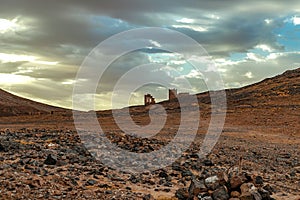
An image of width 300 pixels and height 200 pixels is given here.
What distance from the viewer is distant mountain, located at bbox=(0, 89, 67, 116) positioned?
190 feet

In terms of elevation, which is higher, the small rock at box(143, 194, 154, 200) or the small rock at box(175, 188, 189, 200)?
the small rock at box(175, 188, 189, 200)

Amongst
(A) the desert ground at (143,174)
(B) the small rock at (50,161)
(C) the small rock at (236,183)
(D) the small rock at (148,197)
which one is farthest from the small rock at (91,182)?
(C) the small rock at (236,183)

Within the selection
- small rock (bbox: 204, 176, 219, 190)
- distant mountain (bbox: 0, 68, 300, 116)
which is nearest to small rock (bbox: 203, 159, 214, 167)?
small rock (bbox: 204, 176, 219, 190)

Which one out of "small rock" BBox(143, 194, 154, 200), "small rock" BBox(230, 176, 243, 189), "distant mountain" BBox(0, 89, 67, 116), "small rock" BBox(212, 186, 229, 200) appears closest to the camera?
"small rock" BBox(212, 186, 229, 200)

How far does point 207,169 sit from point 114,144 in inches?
177

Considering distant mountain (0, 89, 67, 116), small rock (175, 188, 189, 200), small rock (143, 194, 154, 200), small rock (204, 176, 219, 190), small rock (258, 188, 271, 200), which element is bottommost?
small rock (143, 194, 154, 200)

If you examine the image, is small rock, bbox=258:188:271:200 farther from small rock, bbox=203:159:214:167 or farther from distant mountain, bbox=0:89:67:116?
distant mountain, bbox=0:89:67:116

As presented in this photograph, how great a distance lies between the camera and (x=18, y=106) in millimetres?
62688

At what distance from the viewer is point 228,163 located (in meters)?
15.4

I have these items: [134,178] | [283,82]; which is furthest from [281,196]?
[283,82]

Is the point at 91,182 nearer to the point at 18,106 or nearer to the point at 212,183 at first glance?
the point at 212,183

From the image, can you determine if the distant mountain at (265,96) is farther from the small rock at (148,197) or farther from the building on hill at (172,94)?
the small rock at (148,197)

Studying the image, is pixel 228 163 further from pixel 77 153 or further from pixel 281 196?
pixel 77 153

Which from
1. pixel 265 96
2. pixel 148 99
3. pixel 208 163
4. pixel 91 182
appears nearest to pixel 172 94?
pixel 148 99
